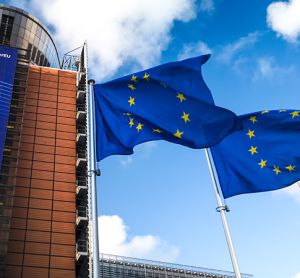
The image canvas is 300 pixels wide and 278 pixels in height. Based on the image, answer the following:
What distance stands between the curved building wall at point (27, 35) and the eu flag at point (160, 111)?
54496mm

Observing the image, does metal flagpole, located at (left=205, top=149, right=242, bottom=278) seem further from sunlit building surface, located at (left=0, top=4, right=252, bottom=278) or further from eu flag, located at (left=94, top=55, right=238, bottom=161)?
sunlit building surface, located at (left=0, top=4, right=252, bottom=278)

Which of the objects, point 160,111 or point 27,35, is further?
point 27,35

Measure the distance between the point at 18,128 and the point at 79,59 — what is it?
2000 centimetres

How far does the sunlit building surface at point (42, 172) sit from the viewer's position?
123 feet

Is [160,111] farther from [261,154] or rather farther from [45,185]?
[45,185]

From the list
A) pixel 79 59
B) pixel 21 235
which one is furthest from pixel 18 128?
pixel 79 59

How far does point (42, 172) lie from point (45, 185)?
1528 mm

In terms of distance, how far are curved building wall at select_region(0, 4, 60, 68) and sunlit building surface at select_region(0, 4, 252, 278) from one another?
13.8 m

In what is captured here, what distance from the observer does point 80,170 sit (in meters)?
46.2

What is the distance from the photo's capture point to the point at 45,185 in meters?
42.1

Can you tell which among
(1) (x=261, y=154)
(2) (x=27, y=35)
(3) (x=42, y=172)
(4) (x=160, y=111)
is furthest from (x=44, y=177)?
(2) (x=27, y=35)

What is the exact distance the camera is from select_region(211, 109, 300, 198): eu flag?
1598cm

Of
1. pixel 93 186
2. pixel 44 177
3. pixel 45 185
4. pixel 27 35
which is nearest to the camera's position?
pixel 93 186

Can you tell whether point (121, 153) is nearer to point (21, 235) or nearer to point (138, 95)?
point (138, 95)
